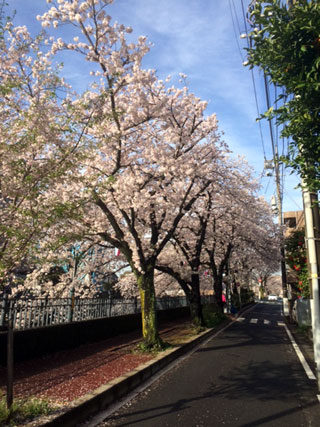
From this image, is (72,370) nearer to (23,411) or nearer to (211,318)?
(23,411)

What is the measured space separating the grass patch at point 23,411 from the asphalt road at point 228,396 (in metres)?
0.97

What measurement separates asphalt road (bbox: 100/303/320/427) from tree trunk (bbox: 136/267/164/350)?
120 cm

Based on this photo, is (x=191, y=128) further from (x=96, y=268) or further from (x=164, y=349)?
(x=96, y=268)

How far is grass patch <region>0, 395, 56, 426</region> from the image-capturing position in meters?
4.35

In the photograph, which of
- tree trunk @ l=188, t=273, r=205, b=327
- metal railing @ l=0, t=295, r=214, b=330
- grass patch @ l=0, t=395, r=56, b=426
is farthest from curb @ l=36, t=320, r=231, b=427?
tree trunk @ l=188, t=273, r=205, b=327

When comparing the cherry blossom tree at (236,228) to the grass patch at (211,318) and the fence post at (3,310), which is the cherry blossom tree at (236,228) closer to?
the grass patch at (211,318)

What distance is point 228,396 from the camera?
20.3 ft

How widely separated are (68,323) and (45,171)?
643cm

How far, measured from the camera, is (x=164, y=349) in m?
10.4

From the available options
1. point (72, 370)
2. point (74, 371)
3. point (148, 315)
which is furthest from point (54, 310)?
point (148, 315)

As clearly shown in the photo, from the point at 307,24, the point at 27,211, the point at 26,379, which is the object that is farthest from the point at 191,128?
the point at 26,379

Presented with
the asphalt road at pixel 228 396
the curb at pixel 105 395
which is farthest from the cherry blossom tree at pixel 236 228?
the curb at pixel 105 395

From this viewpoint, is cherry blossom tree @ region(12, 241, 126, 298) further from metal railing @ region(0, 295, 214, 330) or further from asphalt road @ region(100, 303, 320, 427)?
asphalt road @ region(100, 303, 320, 427)

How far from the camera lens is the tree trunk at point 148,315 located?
34.1 feet
